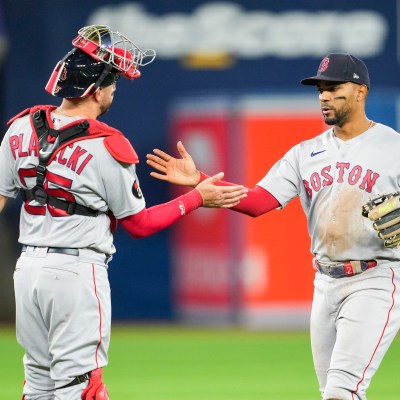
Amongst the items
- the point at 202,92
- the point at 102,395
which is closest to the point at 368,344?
the point at 102,395

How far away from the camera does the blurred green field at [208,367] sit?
9344 millimetres

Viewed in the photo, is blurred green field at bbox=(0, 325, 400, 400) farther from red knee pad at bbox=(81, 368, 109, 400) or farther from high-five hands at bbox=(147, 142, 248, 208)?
red knee pad at bbox=(81, 368, 109, 400)

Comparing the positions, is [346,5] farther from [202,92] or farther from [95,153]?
[95,153]

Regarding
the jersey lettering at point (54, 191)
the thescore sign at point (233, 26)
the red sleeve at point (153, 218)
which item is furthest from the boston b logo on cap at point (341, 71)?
the thescore sign at point (233, 26)

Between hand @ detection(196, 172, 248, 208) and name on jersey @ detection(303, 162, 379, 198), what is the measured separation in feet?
1.58

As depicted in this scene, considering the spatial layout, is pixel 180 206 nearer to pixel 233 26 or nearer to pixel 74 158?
pixel 74 158

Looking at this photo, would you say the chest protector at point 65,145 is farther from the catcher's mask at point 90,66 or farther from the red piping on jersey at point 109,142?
the catcher's mask at point 90,66

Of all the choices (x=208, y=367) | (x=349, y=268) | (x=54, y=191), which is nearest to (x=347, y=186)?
(x=349, y=268)

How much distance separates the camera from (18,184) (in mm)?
5727

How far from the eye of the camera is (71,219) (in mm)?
5504

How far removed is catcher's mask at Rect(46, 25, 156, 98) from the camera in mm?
5621

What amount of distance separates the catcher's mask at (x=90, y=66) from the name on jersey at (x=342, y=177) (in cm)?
135

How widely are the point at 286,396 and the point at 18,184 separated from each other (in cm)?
415

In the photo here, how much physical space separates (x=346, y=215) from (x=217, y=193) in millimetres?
785
